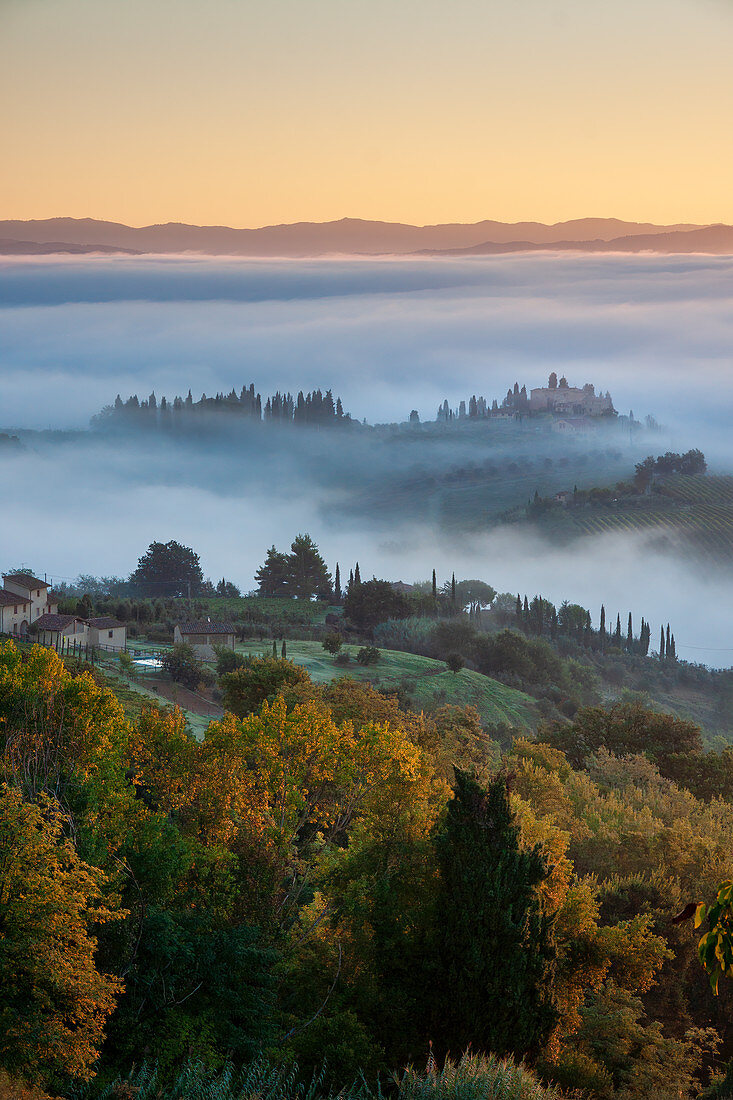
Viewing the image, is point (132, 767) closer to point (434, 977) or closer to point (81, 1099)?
point (434, 977)

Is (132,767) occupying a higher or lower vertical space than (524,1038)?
higher

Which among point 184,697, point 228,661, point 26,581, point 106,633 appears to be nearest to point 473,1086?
point 184,697

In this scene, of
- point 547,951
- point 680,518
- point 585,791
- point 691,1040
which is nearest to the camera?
point 547,951

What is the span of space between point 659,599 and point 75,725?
178m

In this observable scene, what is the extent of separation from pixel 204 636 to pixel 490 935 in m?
54.1

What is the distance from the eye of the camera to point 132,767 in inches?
914

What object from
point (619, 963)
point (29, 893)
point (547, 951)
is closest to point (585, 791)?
point (619, 963)

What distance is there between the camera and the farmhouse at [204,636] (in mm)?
69375

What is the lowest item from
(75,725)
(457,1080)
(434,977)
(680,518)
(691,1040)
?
(691,1040)

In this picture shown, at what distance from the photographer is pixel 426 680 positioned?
6769 centimetres

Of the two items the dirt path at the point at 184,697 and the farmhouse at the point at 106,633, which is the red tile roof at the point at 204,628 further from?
the dirt path at the point at 184,697

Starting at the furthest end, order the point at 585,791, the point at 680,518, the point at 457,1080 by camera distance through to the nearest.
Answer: the point at 680,518 < the point at 585,791 < the point at 457,1080

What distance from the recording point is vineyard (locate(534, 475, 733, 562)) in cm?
18188

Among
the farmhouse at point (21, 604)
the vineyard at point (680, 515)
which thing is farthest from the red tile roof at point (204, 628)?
the vineyard at point (680, 515)
